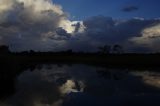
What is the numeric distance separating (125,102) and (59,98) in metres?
5.89

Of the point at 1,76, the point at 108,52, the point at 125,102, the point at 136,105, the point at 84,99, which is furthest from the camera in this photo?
the point at 108,52

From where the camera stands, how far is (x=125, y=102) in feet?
88.6

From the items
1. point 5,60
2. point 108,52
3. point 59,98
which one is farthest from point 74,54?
point 59,98

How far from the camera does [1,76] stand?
4809 cm

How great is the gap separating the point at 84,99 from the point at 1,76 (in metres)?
21.5

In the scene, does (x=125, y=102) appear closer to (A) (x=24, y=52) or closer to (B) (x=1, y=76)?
(B) (x=1, y=76)

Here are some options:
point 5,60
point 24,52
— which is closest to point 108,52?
point 24,52

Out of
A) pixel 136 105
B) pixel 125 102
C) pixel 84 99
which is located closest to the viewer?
pixel 136 105

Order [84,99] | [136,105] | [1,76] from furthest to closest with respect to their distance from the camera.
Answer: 1. [1,76]
2. [84,99]
3. [136,105]

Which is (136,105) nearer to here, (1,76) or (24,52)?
(1,76)

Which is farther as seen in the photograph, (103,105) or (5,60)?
(5,60)

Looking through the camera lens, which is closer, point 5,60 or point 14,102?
point 14,102

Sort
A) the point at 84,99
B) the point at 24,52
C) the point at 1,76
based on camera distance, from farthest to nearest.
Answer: the point at 24,52 → the point at 1,76 → the point at 84,99

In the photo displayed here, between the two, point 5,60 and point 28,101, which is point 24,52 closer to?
point 5,60
